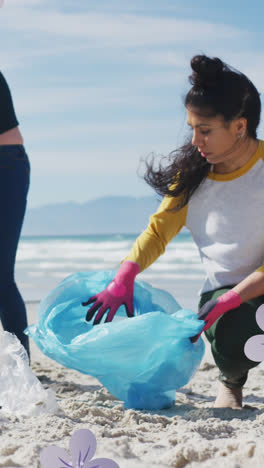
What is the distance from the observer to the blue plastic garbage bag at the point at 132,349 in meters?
1.77

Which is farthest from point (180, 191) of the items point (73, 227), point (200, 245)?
point (73, 227)

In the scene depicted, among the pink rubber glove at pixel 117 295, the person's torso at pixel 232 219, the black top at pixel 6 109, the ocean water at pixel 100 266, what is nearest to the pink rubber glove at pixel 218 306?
the person's torso at pixel 232 219

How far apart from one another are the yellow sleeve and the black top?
0.58 metres

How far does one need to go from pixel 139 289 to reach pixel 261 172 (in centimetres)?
54

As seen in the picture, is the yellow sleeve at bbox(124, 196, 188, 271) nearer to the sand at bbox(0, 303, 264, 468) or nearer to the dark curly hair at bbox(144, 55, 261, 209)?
the dark curly hair at bbox(144, 55, 261, 209)

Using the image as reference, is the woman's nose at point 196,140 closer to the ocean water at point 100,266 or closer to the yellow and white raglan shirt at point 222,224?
the yellow and white raglan shirt at point 222,224

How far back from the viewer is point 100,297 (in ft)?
6.40

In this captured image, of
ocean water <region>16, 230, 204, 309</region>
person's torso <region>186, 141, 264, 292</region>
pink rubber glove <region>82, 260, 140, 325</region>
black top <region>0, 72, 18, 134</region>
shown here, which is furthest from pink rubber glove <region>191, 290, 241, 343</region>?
ocean water <region>16, 230, 204, 309</region>

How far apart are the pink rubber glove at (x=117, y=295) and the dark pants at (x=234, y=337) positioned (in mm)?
265

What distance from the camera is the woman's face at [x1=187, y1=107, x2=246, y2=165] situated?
1807 millimetres
